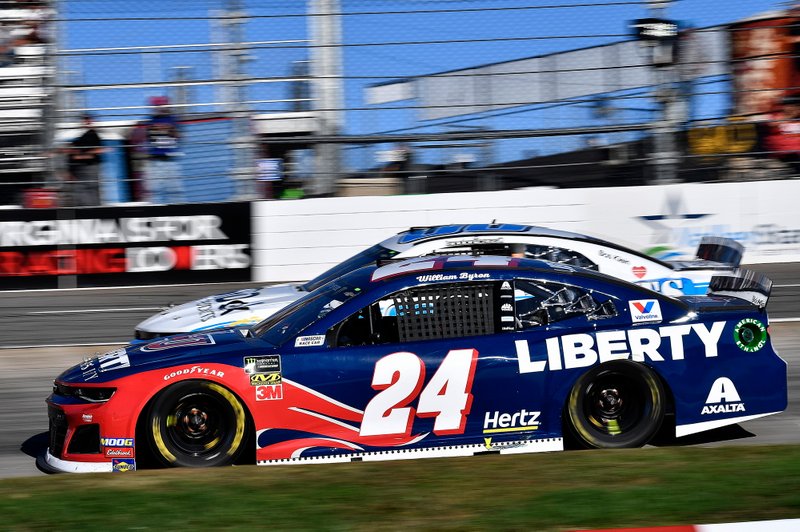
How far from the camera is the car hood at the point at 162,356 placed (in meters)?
5.53

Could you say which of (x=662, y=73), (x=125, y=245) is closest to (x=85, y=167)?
(x=125, y=245)

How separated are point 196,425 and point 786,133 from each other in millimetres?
12392

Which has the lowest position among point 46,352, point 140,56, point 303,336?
point 46,352

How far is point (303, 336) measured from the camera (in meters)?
5.59

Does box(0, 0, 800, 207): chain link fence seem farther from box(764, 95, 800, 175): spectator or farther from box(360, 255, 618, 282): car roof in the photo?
box(360, 255, 618, 282): car roof

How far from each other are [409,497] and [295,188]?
10.8m

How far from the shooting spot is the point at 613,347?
18.6 ft

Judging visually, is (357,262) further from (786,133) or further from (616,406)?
(786,133)

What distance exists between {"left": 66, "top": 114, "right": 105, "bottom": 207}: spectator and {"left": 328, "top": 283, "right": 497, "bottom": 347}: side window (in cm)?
1005

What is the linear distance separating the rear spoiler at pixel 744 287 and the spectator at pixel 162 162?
31.4ft

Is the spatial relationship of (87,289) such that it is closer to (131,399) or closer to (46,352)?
(46,352)

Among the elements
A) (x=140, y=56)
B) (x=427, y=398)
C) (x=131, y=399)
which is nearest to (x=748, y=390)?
(x=427, y=398)

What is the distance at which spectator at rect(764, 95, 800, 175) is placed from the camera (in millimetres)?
15203

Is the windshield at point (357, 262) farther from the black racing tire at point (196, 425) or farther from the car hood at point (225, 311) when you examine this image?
the black racing tire at point (196, 425)
